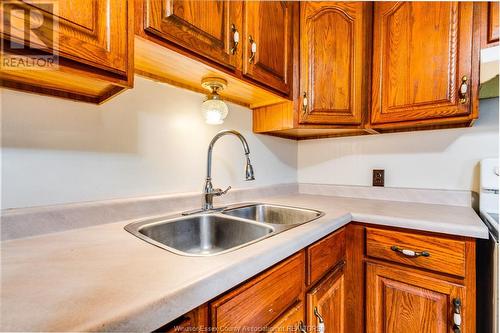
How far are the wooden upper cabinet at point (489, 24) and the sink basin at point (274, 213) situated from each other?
0.99 m

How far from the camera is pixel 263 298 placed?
570mm

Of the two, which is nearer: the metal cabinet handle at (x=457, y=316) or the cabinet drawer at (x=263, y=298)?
the cabinet drawer at (x=263, y=298)

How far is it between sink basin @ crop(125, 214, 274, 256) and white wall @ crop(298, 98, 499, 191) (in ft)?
3.18

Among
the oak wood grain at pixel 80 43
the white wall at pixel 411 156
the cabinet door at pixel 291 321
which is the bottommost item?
the cabinet door at pixel 291 321

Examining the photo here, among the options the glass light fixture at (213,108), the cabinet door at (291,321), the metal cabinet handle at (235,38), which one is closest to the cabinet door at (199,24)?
the metal cabinet handle at (235,38)

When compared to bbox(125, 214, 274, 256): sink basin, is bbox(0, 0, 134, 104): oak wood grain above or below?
above

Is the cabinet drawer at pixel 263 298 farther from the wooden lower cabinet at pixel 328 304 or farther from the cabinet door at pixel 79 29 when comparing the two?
the cabinet door at pixel 79 29

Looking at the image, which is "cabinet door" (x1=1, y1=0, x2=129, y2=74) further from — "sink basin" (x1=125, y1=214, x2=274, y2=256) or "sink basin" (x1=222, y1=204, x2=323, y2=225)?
"sink basin" (x1=222, y1=204, x2=323, y2=225)

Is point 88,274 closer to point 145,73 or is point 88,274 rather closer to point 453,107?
point 145,73

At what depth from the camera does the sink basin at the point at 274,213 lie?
3.45 ft

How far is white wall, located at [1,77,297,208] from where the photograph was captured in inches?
25.5

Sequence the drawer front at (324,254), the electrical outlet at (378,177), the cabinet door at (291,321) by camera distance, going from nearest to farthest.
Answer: the cabinet door at (291,321) < the drawer front at (324,254) < the electrical outlet at (378,177)

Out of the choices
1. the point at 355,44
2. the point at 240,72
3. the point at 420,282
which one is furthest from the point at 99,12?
the point at 420,282

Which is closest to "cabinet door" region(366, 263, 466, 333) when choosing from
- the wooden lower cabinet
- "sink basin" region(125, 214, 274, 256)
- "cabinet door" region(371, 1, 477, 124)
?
the wooden lower cabinet
